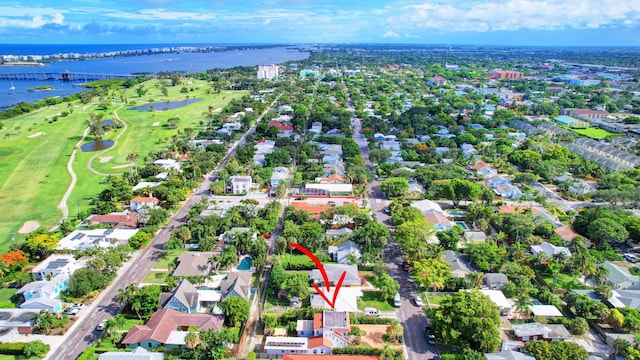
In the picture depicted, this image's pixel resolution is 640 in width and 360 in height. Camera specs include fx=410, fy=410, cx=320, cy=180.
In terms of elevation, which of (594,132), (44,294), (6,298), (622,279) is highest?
(594,132)

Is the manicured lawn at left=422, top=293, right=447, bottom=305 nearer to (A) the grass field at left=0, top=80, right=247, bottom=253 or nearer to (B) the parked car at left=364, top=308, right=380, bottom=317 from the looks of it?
(B) the parked car at left=364, top=308, right=380, bottom=317

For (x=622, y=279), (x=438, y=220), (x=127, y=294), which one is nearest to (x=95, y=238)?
(x=127, y=294)

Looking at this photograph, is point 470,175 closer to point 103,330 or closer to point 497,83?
point 103,330

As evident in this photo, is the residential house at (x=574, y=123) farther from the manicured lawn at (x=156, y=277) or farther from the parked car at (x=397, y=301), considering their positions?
the manicured lawn at (x=156, y=277)

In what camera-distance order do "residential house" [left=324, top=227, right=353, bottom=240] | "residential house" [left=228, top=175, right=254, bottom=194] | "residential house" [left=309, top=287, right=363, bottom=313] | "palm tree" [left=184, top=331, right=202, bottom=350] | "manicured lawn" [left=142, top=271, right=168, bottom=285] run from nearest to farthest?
"palm tree" [left=184, top=331, right=202, bottom=350]
"residential house" [left=309, top=287, right=363, bottom=313]
"manicured lawn" [left=142, top=271, right=168, bottom=285]
"residential house" [left=324, top=227, right=353, bottom=240]
"residential house" [left=228, top=175, right=254, bottom=194]

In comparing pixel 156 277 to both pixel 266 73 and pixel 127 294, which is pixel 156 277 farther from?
pixel 266 73

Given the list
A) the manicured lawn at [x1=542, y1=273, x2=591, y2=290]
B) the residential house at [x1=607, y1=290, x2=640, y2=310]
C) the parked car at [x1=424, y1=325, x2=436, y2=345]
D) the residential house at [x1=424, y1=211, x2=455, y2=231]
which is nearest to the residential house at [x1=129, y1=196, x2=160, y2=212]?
the residential house at [x1=424, y1=211, x2=455, y2=231]
